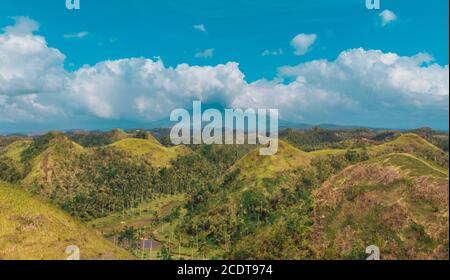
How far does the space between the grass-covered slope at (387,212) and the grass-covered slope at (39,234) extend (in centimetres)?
4515

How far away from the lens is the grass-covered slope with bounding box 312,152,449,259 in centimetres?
7969

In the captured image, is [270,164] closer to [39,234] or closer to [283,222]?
[283,222]

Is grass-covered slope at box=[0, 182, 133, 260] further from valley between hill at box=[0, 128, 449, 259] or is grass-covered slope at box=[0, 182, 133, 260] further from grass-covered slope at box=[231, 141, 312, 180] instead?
grass-covered slope at box=[231, 141, 312, 180]

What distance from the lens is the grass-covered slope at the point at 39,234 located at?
70812 mm

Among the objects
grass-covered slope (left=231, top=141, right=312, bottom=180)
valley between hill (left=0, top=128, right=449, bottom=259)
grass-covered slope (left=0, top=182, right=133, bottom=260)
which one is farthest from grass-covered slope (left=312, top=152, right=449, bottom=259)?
grass-covered slope (left=231, top=141, right=312, bottom=180)

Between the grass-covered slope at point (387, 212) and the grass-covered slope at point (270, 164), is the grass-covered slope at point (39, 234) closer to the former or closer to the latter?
the grass-covered slope at point (387, 212)

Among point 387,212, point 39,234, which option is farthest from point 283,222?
point 39,234

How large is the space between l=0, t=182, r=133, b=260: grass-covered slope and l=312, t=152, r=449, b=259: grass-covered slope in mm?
45154

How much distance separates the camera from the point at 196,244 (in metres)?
131

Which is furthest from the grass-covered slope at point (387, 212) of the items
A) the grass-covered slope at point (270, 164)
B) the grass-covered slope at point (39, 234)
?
the grass-covered slope at point (270, 164)

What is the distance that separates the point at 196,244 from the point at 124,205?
248ft

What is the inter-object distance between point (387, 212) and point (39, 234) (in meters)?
71.5

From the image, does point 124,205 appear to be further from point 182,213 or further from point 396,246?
point 396,246

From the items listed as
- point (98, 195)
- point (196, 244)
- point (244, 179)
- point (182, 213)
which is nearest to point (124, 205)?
point (98, 195)
